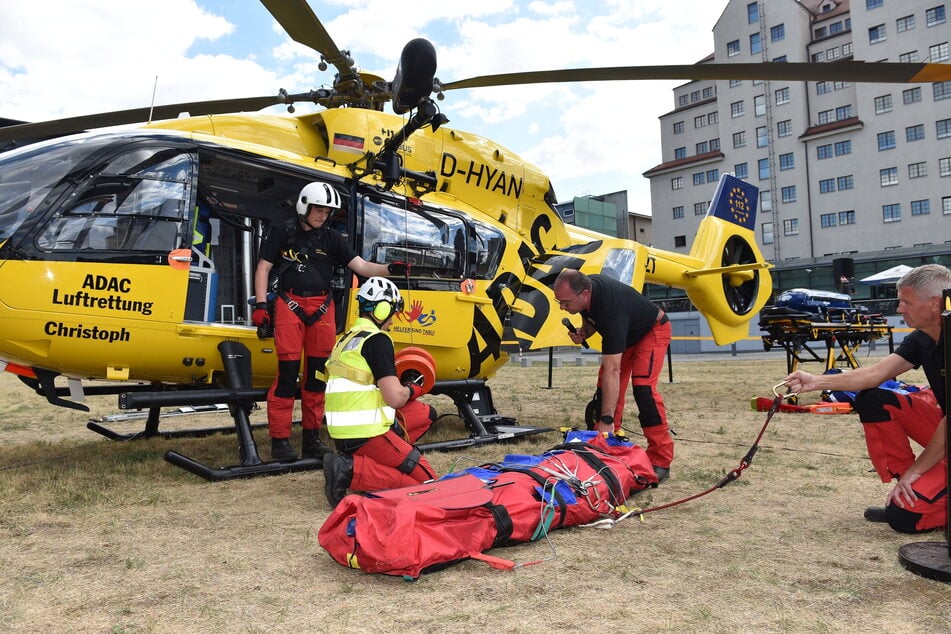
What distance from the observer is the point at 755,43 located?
158ft

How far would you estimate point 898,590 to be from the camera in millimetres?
2641

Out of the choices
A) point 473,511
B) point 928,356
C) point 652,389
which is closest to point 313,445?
point 473,511

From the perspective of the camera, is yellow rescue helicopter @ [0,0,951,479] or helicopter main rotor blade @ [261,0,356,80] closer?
yellow rescue helicopter @ [0,0,951,479]

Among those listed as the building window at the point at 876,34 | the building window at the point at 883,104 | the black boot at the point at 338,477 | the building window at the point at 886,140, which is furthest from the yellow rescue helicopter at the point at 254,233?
the building window at the point at 876,34

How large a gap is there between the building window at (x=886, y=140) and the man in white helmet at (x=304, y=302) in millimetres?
46483

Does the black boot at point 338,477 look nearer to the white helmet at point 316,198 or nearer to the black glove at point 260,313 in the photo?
the black glove at point 260,313

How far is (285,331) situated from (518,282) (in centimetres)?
284

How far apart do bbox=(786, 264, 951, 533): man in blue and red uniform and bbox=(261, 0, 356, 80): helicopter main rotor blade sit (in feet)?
13.6

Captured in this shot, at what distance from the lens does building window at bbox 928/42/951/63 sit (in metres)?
40.3

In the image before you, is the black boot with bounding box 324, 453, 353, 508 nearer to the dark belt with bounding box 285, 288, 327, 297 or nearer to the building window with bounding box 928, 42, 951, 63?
the dark belt with bounding box 285, 288, 327, 297

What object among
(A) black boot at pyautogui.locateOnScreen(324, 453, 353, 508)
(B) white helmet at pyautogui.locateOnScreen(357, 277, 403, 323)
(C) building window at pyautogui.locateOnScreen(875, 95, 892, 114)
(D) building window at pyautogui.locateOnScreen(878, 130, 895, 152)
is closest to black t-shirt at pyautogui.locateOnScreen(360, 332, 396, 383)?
(B) white helmet at pyautogui.locateOnScreen(357, 277, 403, 323)

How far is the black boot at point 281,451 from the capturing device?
5.04 m

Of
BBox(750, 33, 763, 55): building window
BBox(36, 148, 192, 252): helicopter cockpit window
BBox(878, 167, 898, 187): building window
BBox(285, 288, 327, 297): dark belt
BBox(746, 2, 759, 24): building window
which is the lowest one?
BBox(285, 288, 327, 297): dark belt

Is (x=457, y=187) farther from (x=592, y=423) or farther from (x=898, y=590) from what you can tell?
(x=898, y=590)
